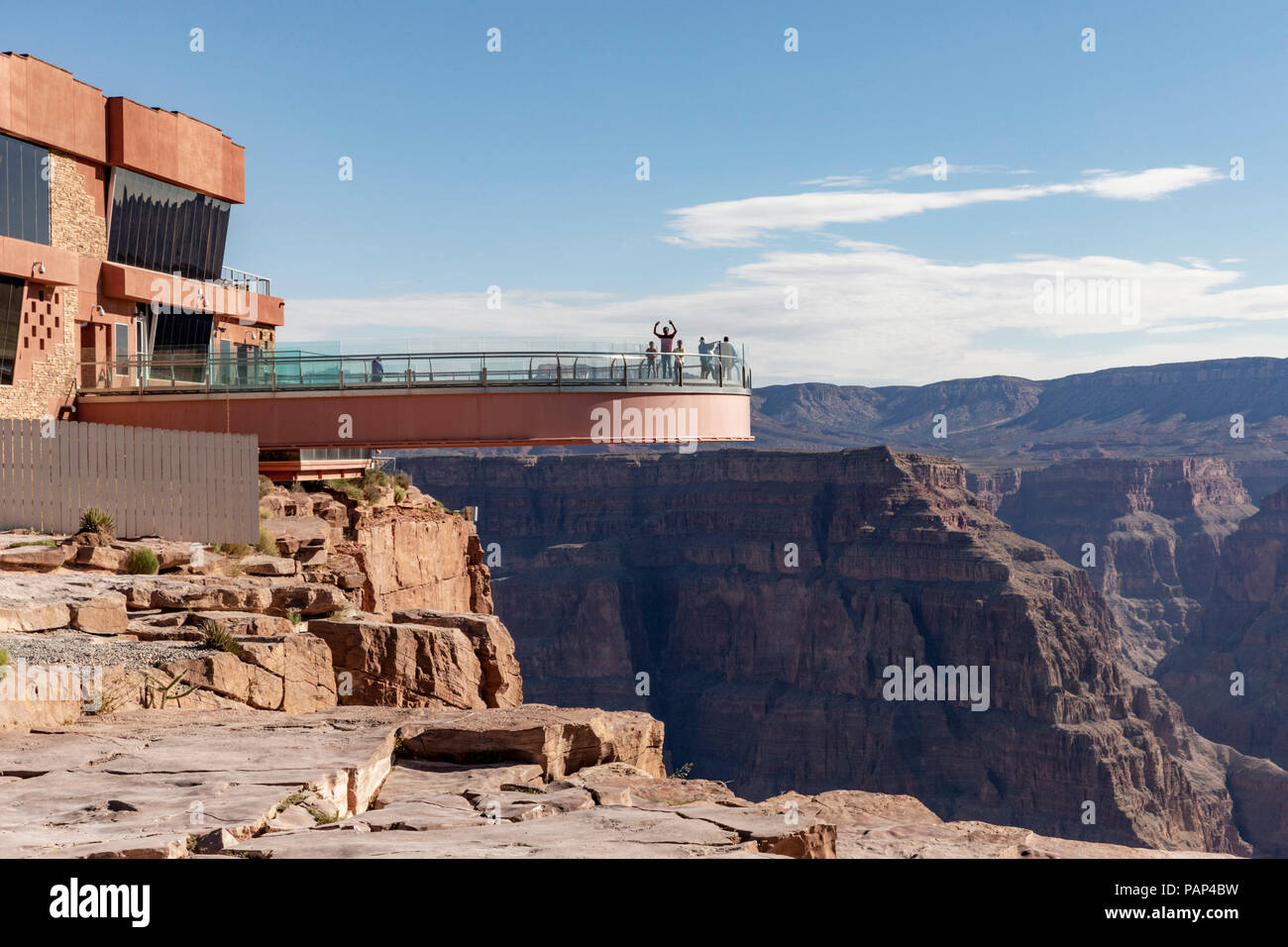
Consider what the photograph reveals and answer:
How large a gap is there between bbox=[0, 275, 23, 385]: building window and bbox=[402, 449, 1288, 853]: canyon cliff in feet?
285

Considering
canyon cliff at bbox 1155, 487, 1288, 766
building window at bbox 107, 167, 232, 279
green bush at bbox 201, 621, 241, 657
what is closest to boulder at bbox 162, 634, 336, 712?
green bush at bbox 201, 621, 241, 657

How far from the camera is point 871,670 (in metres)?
123

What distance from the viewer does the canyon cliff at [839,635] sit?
108562 mm

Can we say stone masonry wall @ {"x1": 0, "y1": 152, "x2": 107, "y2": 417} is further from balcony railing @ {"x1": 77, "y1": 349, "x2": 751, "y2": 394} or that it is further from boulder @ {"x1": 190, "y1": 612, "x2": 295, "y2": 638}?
boulder @ {"x1": 190, "y1": 612, "x2": 295, "y2": 638}

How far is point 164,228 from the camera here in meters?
35.3

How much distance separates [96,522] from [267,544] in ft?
9.86

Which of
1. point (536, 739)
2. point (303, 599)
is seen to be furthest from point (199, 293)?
point (536, 739)

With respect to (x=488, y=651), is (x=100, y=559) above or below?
above

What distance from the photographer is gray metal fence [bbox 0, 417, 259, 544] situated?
20656 millimetres

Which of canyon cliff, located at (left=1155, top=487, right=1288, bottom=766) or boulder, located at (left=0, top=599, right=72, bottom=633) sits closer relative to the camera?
boulder, located at (left=0, top=599, right=72, bottom=633)

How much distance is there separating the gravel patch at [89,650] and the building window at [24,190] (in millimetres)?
19377

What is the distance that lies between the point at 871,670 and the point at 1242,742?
54536 mm

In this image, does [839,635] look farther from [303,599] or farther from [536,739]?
[536,739]
